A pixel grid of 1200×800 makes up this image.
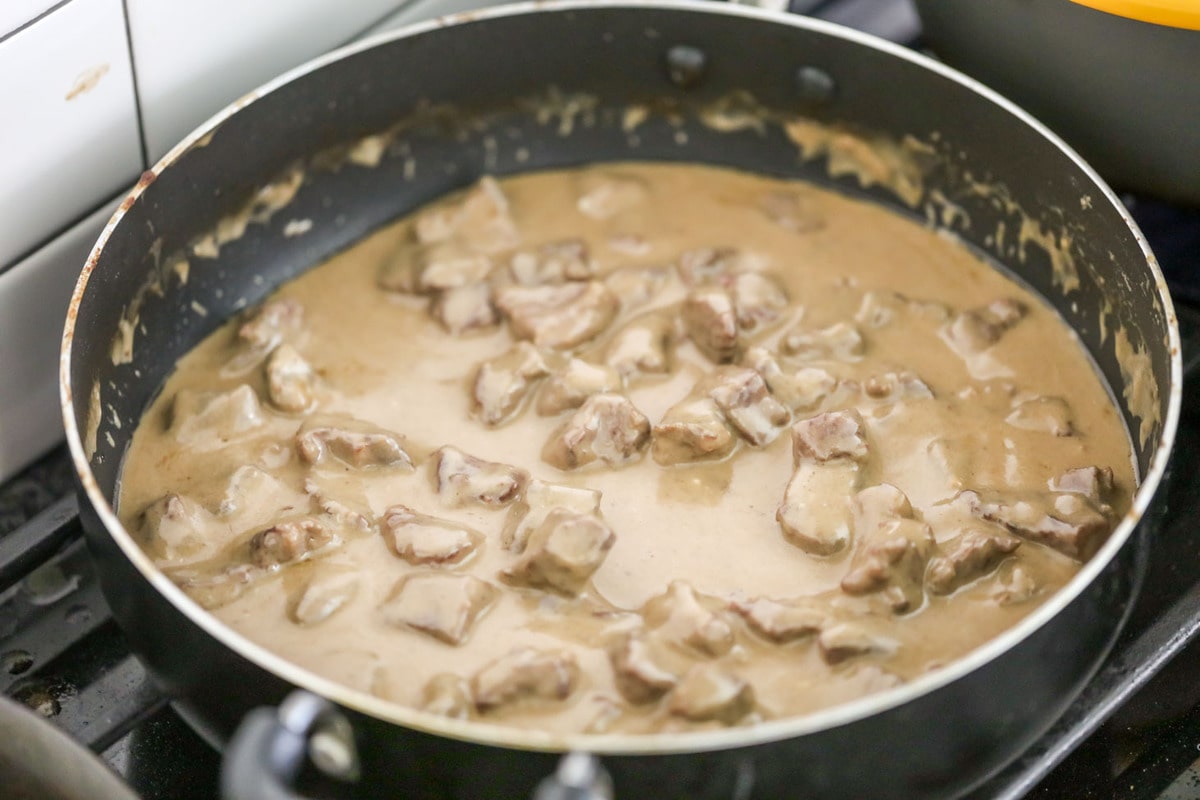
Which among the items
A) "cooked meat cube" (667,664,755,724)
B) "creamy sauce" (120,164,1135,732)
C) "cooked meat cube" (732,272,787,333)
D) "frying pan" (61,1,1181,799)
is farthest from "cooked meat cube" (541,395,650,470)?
"frying pan" (61,1,1181,799)

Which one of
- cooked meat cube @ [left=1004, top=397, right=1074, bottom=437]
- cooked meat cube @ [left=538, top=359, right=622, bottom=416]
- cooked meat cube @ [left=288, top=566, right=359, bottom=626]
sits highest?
cooked meat cube @ [left=538, top=359, right=622, bottom=416]

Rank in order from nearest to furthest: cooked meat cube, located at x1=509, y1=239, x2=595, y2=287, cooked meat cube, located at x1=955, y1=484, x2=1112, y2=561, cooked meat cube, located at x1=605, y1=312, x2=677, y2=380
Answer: cooked meat cube, located at x1=955, y1=484, x2=1112, y2=561, cooked meat cube, located at x1=605, y1=312, x2=677, y2=380, cooked meat cube, located at x1=509, y1=239, x2=595, y2=287

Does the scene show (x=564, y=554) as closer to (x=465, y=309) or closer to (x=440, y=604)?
(x=440, y=604)

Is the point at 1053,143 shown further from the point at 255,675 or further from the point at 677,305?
the point at 255,675

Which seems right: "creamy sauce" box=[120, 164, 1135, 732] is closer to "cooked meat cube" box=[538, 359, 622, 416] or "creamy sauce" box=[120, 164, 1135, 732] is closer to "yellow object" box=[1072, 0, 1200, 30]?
"cooked meat cube" box=[538, 359, 622, 416]

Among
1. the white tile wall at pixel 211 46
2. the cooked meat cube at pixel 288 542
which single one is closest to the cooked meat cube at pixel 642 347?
the cooked meat cube at pixel 288 542

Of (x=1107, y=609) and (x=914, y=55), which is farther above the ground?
(x=914, y=55)

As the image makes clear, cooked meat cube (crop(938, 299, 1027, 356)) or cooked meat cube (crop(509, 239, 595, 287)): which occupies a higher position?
cooked meat cube (crop(509, 239, 595, 287))

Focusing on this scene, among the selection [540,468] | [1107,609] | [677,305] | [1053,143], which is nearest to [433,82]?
[677,305]
